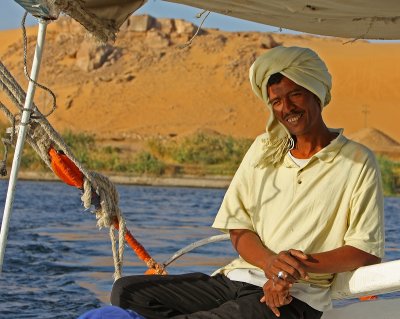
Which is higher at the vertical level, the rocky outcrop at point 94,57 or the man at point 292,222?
the rocky outcrop at point 94,57

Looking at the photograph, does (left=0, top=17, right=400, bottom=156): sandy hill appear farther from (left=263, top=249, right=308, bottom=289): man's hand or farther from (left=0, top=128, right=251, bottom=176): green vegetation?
(left=263, top=249, right=308, bottom=289): man's hand

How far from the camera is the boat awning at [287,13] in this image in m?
3.33

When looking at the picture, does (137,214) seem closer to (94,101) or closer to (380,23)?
(380,23)

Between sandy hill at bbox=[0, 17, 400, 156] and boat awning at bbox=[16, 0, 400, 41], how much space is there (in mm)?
42803

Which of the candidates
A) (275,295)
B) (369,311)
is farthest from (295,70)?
(369,311)

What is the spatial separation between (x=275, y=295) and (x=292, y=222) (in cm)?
27

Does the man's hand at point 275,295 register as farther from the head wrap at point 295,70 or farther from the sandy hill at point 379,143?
the sandy hill at point 379,143

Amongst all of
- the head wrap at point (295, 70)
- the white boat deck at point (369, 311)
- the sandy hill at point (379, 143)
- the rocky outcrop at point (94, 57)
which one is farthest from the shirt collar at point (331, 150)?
the rocky outcrop at point (94, 57)

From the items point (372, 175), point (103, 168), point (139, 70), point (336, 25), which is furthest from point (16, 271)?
point (139, 70)

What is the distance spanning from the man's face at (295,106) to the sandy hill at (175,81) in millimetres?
43512

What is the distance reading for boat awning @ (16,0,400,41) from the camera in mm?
3326

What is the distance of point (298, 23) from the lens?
384cm

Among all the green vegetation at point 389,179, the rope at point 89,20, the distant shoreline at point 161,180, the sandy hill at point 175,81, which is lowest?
the rope at point 89,20

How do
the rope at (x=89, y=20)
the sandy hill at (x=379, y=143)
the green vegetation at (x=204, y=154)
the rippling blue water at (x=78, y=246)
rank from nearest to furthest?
the rope at (x=89, y=20) < the rippling blue water at (x=78, y=246) < the green vegetation at (x=204, y=154) < the sandy hill at (x=379, y=143)
